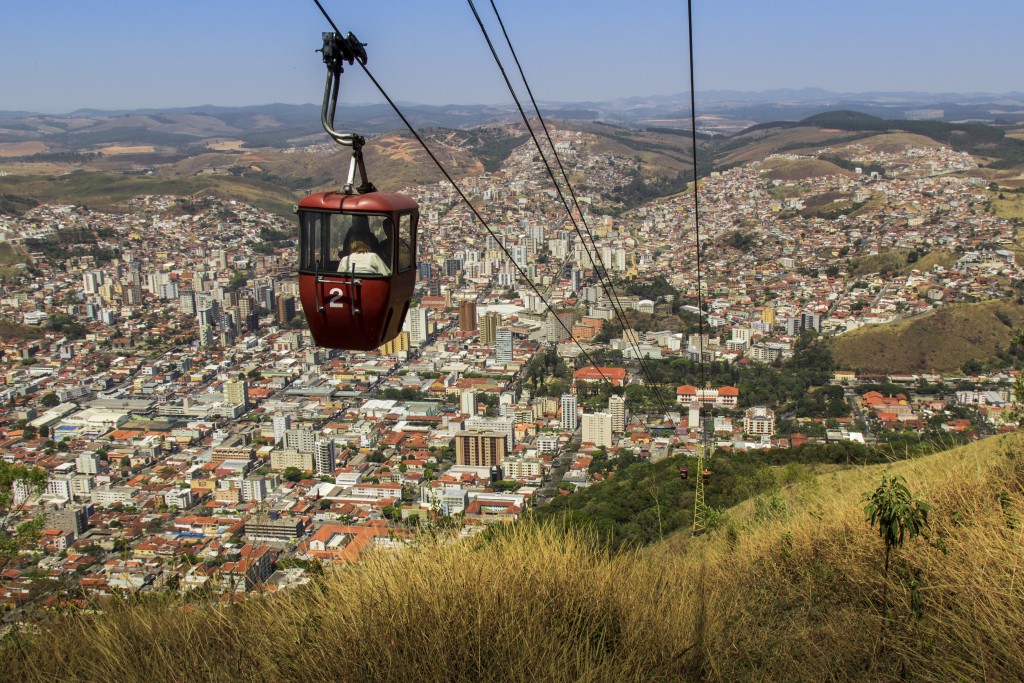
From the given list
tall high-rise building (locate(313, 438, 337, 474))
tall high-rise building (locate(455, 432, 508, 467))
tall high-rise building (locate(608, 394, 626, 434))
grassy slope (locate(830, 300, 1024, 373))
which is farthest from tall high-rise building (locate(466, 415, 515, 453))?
grassy slope (locate(830, 300, 1024, 373))

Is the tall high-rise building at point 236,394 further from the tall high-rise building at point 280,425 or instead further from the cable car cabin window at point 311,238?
the cable car cabin window at point 311,238

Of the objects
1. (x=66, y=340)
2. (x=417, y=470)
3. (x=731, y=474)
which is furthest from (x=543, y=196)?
(x=731, y=474)

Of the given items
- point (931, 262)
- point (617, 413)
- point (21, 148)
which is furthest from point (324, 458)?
point (21, 148)

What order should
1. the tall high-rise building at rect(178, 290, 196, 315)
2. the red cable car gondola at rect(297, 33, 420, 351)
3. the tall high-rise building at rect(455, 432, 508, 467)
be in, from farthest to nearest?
the tall high-rise building at rect(178, 290, 196, 315), the tall high-rise building at rect(455, 432, 508, 467), the red cable car gondola at rect(297, 33, 420, 351)

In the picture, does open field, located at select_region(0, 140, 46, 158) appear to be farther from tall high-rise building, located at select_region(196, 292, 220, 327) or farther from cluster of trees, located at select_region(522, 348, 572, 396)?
cluster of trees, located at select_region(522, 348, 572, 396)

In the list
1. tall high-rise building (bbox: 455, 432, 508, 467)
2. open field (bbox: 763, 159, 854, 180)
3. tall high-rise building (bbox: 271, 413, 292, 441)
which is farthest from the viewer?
open field (bbox: 763, 159, 854, 180)

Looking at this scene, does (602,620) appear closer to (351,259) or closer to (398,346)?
(351,259)

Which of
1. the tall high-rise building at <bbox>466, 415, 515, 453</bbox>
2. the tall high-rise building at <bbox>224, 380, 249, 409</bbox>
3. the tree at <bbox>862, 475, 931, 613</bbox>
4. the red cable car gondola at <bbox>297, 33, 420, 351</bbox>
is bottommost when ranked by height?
the tall high-rise building at <bbox>466, 415, 515, 453</bbox>
